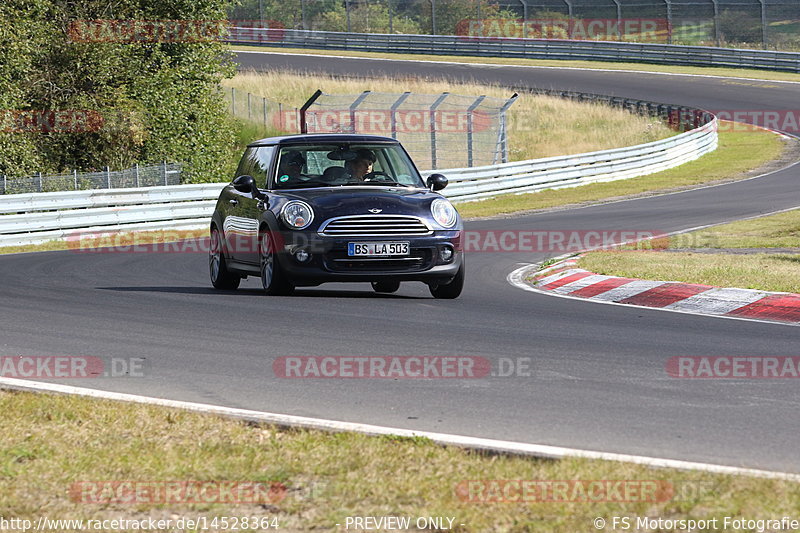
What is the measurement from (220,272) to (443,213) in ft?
9.48

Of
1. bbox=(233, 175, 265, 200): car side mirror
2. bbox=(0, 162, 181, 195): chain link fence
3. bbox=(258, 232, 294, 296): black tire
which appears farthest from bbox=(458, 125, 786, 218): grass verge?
bbox=(258, 232, 294, 296): black tire

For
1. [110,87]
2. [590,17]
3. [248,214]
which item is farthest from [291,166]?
[590,17]

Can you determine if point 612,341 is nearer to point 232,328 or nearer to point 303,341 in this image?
point 303,341

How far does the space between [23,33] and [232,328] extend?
2102 centimetres

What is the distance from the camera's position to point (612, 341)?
28.4ft

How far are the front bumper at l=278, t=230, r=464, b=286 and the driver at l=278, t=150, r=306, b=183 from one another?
3.32 feet

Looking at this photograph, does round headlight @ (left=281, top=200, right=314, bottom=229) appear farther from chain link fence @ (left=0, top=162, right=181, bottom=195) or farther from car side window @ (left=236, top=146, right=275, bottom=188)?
chain link fence @ (left=0, top=162, right=181, bottom=195)

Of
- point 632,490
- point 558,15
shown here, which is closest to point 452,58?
point 558,15

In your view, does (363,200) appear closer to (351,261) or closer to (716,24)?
(351,261)

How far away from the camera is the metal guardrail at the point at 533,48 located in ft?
183

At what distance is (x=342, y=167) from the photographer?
38.4ft

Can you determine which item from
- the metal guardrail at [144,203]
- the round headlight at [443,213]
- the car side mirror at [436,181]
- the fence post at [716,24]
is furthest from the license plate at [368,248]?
the fence post at [716,24]

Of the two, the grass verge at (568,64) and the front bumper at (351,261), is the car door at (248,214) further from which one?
the grass verge at (568,64)

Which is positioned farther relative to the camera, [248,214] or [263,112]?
[263,112]
